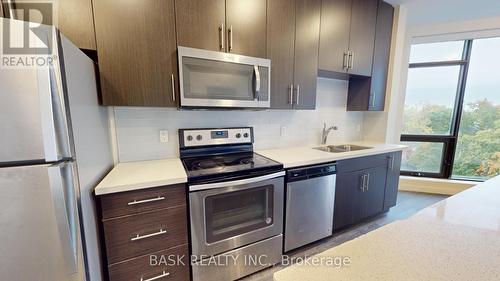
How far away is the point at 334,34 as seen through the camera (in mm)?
2178

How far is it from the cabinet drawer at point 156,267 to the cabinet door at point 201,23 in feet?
4.91

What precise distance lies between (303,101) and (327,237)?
1.48 m

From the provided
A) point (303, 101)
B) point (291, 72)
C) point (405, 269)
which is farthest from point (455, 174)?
point (405, 269)

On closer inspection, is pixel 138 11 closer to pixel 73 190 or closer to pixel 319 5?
pixel 73 190

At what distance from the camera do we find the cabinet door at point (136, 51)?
1.32 m

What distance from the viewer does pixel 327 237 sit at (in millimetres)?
2178

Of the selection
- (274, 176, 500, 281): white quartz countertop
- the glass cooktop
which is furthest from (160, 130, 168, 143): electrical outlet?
(274, 176, 500, 281): white quartz countertop

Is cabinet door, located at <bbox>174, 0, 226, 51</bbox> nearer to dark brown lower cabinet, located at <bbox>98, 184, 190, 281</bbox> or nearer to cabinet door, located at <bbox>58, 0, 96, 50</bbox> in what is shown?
cabinet door, located at <bbox>58, 0, 96, 50</bbox>

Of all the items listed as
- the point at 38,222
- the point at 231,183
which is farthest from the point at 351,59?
the point at 38,222

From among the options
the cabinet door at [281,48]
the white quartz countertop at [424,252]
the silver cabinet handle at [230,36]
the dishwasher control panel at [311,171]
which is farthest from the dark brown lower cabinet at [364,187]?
the silver cabinet handle at [230,36]

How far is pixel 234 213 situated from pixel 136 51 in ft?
4.51

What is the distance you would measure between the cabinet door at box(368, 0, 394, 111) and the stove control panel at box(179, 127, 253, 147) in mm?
1762

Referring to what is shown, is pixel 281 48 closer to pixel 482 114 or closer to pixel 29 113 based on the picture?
pixel 29 113

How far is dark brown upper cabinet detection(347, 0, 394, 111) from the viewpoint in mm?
2525
